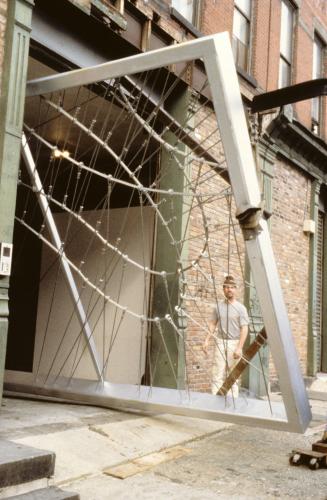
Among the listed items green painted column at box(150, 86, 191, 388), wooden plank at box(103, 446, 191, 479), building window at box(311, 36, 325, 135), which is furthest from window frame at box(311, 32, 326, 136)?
wooden plank at box(103, 446, 191, 479)

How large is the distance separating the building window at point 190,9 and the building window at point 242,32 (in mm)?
1261

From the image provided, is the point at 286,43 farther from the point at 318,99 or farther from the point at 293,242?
the point at 293,242

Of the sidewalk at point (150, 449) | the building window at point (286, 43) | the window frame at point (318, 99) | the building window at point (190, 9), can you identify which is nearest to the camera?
the sidewalk at point (150, 449)

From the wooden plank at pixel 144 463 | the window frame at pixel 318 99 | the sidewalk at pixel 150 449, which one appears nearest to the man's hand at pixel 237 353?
the sidewalk at pixel 150 449

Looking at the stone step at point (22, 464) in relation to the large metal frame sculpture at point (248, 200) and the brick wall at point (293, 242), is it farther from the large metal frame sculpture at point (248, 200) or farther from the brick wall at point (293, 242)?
the brick wall at point (293, 242)

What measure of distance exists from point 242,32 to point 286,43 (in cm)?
219

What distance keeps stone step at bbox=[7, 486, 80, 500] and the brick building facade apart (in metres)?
4.67

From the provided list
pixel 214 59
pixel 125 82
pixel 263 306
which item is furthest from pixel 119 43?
pixel 263 306

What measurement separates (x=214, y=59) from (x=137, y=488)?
341cm

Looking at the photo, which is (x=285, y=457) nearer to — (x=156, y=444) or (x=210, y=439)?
(x=210, y=439)

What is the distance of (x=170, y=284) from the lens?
802 cm

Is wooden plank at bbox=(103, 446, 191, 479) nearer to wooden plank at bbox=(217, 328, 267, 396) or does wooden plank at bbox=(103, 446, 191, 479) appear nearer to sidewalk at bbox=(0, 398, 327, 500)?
sidewalk at bbox=(0, 398, 327, 500)

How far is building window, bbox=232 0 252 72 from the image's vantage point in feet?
33.6

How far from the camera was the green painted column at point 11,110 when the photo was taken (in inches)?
203
